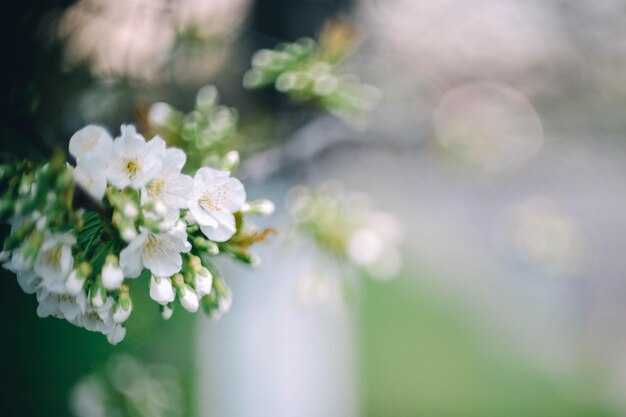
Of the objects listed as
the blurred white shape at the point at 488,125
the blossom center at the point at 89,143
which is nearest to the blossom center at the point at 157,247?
the blossom center at the point at 89,143

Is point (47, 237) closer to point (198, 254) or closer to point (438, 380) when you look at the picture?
point (198, 254)

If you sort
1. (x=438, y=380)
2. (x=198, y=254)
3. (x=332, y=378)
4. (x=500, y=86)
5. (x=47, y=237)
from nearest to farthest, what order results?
1. (x=47, y=237)
2. (x=198, y=254)
3. (x=500, y=86)
4. (x=332, y=378)
5. (x=438, y=380)

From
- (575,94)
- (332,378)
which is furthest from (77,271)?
(332,378)

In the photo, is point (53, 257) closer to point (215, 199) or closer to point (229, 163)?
point (215, 199)

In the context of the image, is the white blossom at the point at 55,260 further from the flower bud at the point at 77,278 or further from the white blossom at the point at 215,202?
the white blossom at the point at 215,202

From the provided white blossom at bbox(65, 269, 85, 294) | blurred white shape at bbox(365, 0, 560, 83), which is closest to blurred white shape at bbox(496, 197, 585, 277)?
blurred white shape at bbox(365, 0, 560, 83)

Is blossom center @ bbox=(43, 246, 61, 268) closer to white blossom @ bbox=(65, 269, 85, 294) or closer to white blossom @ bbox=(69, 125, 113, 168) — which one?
white blossom @ bbox=(65, 269, 85, 294)

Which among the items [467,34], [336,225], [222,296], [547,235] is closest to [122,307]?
[222,296]
